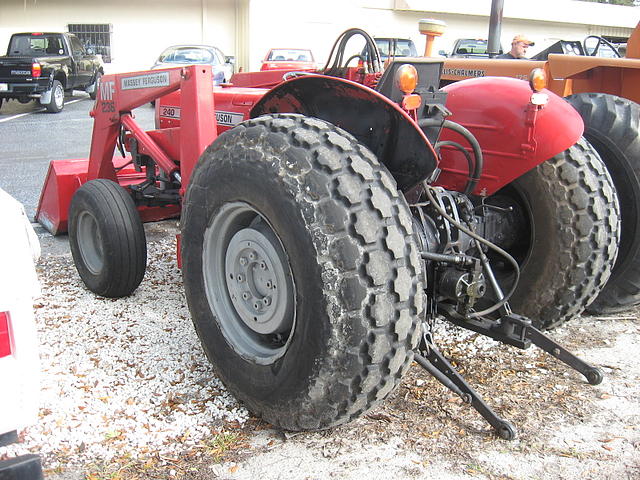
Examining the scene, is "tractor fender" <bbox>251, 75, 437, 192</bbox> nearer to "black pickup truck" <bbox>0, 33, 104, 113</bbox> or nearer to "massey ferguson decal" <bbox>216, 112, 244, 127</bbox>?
"massey ferguson decal" <bbox>216, 112, 244, 127</bbox>

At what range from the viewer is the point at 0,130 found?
43.5 feet

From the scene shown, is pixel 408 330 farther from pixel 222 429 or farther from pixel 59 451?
pixel 59 451

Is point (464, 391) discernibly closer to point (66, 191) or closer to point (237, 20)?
point (66, 191)

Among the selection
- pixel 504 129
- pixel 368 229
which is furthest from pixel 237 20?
pixel 368 229

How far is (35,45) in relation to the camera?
1806cm

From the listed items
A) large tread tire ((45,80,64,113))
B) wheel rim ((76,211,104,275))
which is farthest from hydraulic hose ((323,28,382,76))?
large tread tire ((45,80,64,113))

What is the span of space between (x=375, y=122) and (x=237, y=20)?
25.6 m

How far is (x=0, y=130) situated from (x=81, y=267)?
10.0 meters

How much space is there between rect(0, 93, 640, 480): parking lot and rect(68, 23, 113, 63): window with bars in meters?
23.1

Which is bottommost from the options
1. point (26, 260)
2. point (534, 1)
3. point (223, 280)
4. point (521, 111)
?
point (223, 280)

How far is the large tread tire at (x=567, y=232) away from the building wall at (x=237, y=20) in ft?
76.4

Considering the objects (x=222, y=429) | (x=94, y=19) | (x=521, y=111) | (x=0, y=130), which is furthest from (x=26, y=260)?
(x=94, y=19)

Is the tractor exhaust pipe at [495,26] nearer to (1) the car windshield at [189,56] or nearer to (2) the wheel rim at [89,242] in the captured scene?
(2) the wheel rim at [89,242]

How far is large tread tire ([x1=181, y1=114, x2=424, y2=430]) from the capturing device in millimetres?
2414
